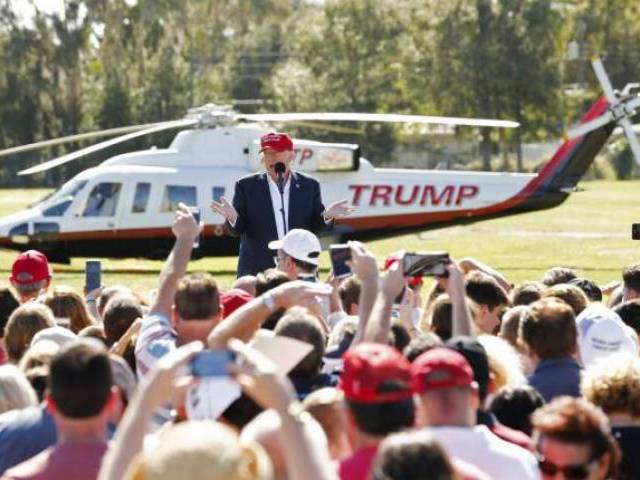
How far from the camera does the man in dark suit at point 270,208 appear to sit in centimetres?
1204

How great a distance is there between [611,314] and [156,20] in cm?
7699

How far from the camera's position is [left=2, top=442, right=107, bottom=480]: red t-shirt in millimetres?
4828

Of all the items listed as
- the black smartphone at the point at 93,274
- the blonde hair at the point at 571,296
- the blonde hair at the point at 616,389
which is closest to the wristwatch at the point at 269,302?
the blonde hair at the point at 616,389

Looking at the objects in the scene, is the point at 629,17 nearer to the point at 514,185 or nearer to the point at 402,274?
the point at 514,185

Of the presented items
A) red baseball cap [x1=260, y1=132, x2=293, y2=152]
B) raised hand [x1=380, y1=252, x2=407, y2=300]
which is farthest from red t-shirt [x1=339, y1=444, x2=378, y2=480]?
red baseball cap [x1=260, y1=132, x2=293, y2=152]

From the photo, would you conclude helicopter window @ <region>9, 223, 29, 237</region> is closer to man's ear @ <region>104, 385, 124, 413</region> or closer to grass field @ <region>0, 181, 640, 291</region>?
grass field @ <region>0, 181, 640, 291</region>

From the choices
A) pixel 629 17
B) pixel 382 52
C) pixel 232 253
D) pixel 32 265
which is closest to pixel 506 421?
→ pixel 32 265

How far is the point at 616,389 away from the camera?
5.95m

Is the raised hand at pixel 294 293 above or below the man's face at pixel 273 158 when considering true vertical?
above

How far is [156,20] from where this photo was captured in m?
83.6

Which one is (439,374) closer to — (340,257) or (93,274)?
(340,257)

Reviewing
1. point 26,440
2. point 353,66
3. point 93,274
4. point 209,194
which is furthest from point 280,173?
point 353,66

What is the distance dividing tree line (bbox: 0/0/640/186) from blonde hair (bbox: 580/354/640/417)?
64.6 m

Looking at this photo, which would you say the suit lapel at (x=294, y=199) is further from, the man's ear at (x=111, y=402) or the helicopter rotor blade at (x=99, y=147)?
the helicopter rotor blade at (x=99, y=147)
